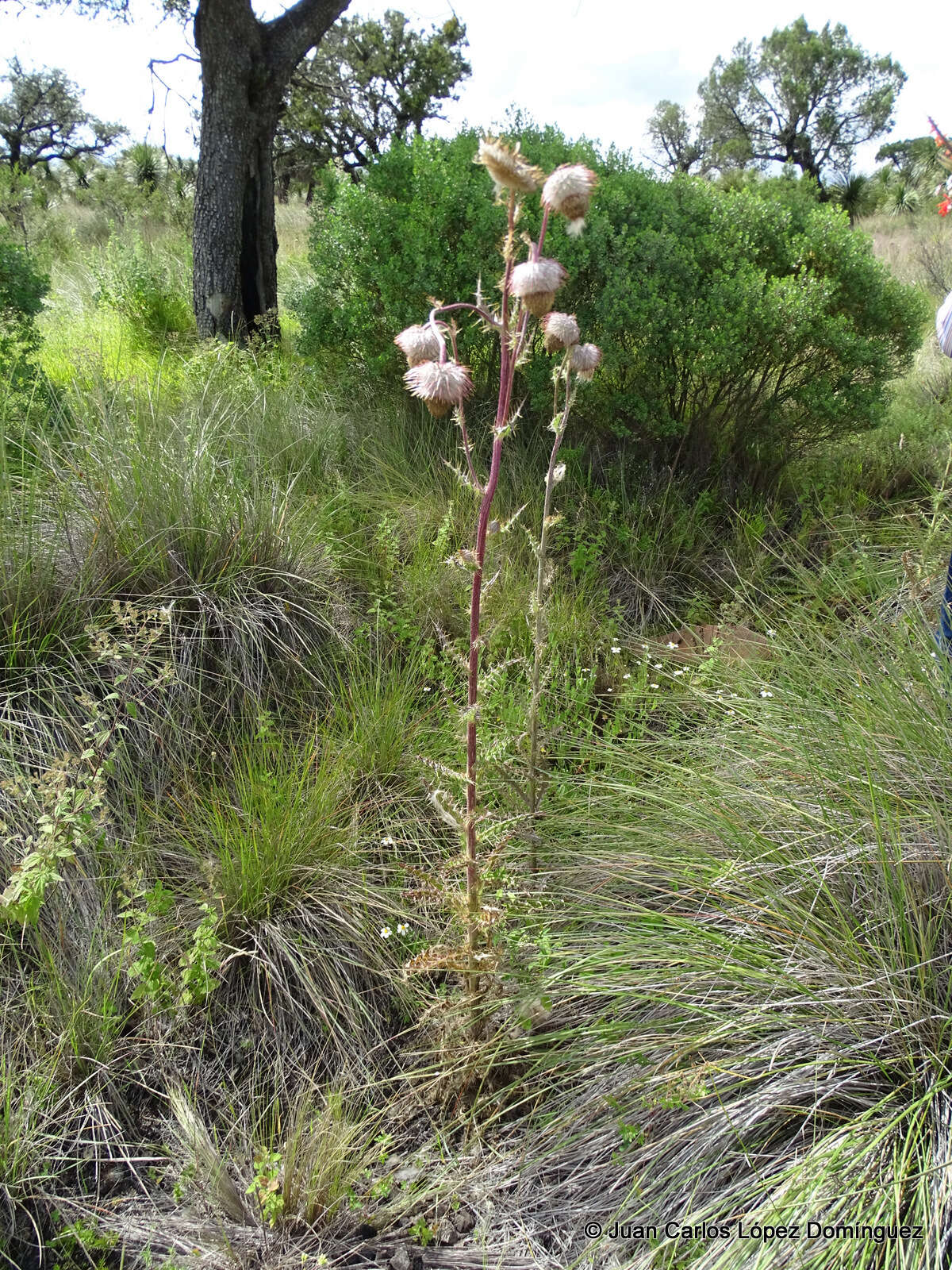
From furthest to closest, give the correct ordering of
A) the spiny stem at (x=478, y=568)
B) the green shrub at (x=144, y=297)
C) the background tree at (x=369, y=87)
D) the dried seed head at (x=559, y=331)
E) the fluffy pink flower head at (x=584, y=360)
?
the background tree at (x=369, y=87) < the green shrub at (x=144, y=297) < the fluffy pink flower head at (x=584, y=360) < the dried seed head at (x=559, y=331) < the spiny stem at (x=478, y=568)

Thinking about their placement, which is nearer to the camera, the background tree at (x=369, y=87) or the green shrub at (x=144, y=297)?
the green shrub at (x=144, y=297)

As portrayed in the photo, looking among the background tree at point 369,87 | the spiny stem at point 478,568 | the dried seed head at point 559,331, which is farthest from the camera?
the background tree at point 369,87

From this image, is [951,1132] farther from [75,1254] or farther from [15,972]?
[15,972]

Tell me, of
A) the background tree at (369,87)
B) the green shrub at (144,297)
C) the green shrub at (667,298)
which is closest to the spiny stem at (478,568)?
the green shrub at (667,298)

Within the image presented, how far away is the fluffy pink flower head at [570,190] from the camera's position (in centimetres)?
155

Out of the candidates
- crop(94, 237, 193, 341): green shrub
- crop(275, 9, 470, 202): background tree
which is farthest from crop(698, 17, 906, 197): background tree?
crop(94, 237, 193, 341): green shrub

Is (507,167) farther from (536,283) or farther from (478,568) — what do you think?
(478,568)

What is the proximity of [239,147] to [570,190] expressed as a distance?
537 centimetres

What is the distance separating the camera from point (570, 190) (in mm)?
1553

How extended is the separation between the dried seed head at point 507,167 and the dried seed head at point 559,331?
27 cm

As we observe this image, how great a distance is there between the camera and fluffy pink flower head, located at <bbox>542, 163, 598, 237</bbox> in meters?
1.55

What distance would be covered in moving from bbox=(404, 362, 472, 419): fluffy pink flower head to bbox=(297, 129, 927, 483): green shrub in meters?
2.75

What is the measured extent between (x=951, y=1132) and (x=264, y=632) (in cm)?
238

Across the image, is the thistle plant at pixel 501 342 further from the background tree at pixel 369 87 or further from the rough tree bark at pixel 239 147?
the background tree at pixel 369 87
